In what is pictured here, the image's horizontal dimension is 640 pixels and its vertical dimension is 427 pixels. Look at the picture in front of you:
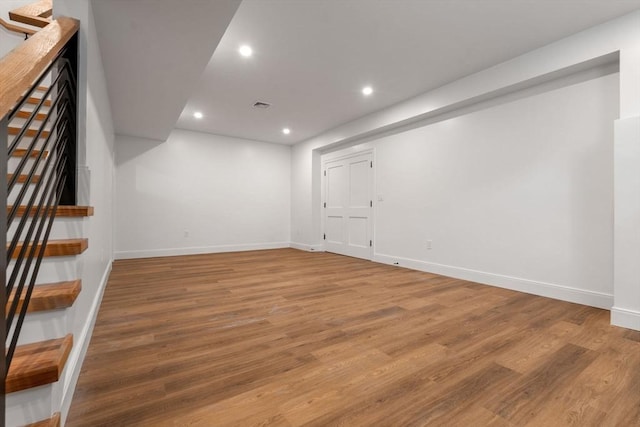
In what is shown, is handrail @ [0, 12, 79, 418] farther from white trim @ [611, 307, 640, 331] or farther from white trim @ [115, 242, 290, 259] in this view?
white trim @ [115, 242, 290, 259]

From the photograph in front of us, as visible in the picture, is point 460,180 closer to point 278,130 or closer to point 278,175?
point 278,130

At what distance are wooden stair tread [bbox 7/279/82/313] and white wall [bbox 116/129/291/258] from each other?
188 inches

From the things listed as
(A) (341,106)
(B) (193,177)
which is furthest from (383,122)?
(B) (193,177)

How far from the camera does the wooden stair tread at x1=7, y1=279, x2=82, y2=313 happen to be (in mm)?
1063

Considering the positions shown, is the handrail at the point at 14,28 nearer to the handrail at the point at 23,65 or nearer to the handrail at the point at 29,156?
the handrail at the point at 29,156

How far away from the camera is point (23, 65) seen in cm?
77

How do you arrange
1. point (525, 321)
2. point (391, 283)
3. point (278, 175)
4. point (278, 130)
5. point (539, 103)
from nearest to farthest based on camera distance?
point (525, 321) → point (539, 103) → point (391, 283) → point (278, 130) → point (278, 175)

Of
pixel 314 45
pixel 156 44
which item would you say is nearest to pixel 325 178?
pixel 314 45

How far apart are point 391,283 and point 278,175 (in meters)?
4.29

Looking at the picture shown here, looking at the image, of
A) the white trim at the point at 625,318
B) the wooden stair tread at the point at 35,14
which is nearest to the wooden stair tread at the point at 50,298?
A: the wooden stair tread at the point at 35,14

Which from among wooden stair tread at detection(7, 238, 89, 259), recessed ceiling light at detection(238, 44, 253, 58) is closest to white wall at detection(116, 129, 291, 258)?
recessed ceiling light at detection(238, 44, 253, 58)

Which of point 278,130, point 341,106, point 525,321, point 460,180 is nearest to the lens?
point 525,321

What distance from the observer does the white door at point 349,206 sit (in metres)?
5.36

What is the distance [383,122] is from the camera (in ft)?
15.2
